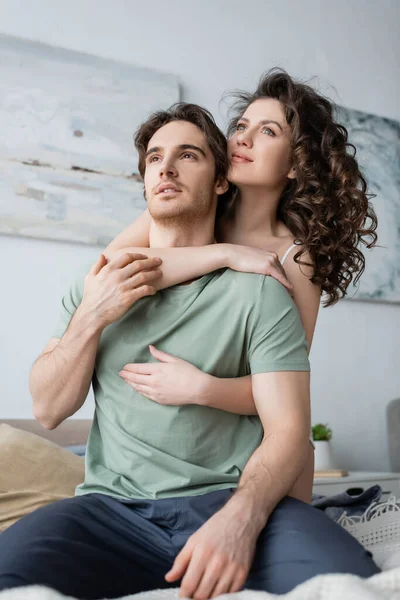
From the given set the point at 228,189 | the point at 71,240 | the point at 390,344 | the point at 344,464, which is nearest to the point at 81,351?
the point at 228,189

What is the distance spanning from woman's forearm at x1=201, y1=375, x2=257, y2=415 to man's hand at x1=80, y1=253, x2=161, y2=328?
23 centimetres

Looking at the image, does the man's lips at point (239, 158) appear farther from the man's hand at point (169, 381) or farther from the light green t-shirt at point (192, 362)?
the man's hand at point (169, 381)

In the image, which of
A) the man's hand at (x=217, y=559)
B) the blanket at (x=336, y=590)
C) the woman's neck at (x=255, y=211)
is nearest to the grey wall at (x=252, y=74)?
the woman's neck at (x=255, y=211)

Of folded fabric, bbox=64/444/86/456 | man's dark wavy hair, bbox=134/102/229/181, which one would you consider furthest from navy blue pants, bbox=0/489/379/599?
folded fabric, bbox=64/444/86/456

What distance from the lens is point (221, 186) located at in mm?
1810

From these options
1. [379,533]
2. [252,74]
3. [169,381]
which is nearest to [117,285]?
[169,381]

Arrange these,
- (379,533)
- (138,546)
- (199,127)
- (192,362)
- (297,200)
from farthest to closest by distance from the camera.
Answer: (297,200) < (199,127) < (379,533) < (192,362) < (138,546)

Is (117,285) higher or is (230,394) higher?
(117,285)

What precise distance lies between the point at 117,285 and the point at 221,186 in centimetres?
51

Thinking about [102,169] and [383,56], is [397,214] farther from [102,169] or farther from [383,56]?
[102,169]

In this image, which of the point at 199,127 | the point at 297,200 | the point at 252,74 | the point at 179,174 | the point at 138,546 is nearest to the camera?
the point at 138,546

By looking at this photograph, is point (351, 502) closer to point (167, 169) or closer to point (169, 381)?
point (169, 381)

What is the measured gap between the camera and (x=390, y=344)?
155 inches

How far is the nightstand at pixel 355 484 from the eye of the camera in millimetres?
2988
